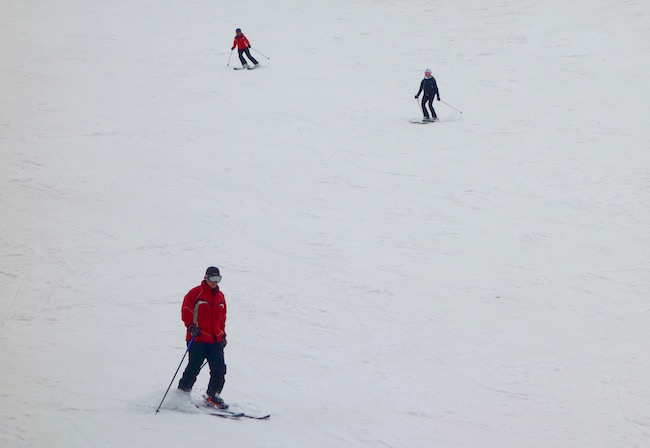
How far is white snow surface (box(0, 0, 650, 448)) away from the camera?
26.4 ft

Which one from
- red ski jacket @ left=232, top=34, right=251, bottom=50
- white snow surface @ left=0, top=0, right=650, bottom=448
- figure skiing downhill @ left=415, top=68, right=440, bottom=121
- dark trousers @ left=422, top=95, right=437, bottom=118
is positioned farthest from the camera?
red ski jacket @ left=232, top=34, right=251, bottom=50

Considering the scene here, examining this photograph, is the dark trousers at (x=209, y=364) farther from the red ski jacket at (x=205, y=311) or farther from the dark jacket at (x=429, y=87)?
the dark jacket at (x=429, y=87)

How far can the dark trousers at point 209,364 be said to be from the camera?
743cm

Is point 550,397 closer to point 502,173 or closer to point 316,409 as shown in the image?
point 316,409

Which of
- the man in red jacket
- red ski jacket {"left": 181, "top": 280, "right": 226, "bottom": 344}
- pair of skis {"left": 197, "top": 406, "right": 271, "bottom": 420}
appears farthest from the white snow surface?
red ski jacket {"left": 181, "top": 280, "right": 226, "bottom": 344}

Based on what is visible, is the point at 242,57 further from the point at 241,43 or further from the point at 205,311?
the point at 205,311

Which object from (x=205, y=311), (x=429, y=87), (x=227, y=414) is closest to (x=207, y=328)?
(x=205, y=311)

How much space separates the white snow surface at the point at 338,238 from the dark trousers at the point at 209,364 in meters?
0.24

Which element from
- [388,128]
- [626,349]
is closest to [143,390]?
[626,349]

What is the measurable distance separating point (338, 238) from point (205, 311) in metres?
5.96

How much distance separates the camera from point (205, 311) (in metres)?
7.28

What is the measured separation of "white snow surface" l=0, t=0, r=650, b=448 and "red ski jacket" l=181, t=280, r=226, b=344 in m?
0.74

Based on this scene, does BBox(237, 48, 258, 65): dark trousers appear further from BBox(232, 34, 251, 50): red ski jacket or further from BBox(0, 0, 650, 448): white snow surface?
BBox(0, 0, 650, 448): white snow surface

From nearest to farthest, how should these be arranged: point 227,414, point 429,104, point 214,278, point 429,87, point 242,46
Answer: point 214,278
point 227,414
point 429,87
point 429,104
point 242,46
